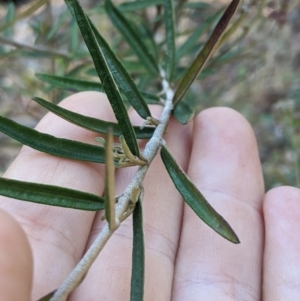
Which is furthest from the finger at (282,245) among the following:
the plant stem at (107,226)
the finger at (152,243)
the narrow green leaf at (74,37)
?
the narrow green leaf at (74,37)

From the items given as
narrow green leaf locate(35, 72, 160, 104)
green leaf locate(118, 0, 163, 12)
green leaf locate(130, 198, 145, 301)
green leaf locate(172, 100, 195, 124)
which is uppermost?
green leaf locate(118, 0, 163, 12)

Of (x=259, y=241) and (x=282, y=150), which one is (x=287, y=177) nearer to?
(x=282, y=150)

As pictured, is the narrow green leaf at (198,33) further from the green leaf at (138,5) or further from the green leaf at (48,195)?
the green leaf at (48,195)

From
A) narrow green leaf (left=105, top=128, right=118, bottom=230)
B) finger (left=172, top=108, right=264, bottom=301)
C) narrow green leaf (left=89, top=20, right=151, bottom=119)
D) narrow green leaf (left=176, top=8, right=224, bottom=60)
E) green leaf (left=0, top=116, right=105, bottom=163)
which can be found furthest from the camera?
narrow green leaf (left=176, top=8, right=224, bottom=60)

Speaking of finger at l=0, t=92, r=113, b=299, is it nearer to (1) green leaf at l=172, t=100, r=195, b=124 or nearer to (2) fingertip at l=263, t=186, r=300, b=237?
(1) green leaf at l=172, t=100, r=195, b=124

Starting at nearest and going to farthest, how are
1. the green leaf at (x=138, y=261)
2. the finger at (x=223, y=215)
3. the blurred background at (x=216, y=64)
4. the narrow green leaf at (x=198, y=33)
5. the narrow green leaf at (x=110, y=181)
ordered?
the narrow green leaf at (x=110, y=181) → the green leaf at (x=138, y=261) → the finger at (x=223, y=215) → the narrow green leaf at (x=198, y=33) → the blurred background at (x=216, y=64)

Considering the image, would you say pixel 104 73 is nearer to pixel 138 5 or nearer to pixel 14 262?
pixel 14 262

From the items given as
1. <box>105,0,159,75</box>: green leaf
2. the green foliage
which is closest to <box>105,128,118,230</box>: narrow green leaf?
the green foliage
